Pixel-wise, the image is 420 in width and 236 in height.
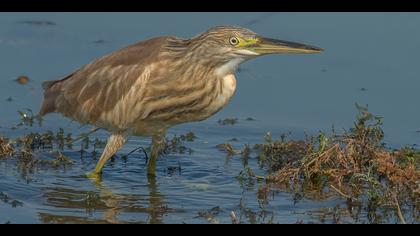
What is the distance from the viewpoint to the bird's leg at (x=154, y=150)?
834 centimetres

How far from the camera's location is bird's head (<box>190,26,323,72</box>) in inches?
300

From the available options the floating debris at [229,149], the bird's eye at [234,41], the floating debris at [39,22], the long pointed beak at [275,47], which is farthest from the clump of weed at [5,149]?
the floating debris at [39,22]

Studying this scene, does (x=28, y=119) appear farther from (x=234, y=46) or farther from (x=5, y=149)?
(x=234, y=46)

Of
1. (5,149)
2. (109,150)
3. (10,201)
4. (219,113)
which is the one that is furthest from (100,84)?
(219,113)

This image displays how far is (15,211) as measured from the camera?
22.9ft

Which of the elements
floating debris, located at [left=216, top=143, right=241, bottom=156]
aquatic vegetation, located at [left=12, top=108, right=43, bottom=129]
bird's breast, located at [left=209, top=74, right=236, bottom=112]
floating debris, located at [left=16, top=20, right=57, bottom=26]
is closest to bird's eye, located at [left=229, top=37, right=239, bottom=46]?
bird's breast, located at [left=209, top=74, right=236, bottom=112]

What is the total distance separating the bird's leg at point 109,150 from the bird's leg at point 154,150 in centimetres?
25

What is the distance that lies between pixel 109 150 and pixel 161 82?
0.76m

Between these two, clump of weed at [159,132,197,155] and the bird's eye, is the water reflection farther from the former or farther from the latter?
the bird's eye

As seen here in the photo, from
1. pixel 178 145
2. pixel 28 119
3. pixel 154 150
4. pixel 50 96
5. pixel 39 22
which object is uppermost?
pixel 39 22

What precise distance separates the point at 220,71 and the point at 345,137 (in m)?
1.04

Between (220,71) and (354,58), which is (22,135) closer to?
(220,71)

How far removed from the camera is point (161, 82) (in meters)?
7.84
